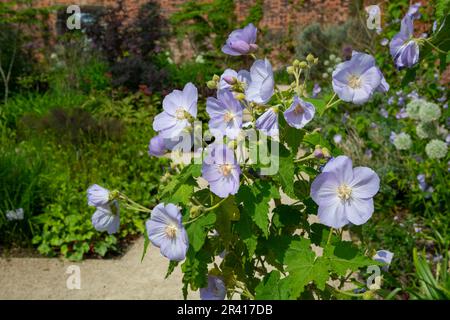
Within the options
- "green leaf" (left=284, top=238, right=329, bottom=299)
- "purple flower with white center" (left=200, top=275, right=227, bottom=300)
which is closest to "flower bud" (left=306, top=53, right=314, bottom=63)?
"green leaf" (left=284, top=238, right=329, bottom=299)

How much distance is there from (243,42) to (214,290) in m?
0.66

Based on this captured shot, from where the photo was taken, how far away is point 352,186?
1.33 m

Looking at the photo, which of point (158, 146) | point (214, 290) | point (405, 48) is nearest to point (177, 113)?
point (158, 146)

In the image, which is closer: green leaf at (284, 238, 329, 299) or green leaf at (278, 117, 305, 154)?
green leaf at (284, 238, 329, 299)

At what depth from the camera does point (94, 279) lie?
3.68 m

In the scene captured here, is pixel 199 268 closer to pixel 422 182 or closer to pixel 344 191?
pixel 344 191

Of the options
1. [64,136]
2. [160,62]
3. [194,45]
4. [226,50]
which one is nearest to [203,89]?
[160,62]

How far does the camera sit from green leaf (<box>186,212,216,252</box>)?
1.34 m

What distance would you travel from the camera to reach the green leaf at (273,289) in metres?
1.36

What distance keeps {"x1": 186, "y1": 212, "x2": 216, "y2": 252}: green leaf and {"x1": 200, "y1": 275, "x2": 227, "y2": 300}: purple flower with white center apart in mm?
215

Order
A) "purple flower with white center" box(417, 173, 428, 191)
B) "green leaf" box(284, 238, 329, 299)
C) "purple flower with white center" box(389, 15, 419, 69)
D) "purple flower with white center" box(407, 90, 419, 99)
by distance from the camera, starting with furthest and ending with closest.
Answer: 1. "purple flower with white center" box(407, 90, 419, 99)
2. "purple flower with white center" box(417, 173, 428, 191)
3. "purple flower with white center" box(389, 15, 419, 69)
4. "green leaf" box(284, 238, 329, 299)

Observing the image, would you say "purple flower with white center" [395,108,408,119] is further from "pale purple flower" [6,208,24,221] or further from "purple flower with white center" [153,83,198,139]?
"purple flower with white center" [153,83,198,139]
